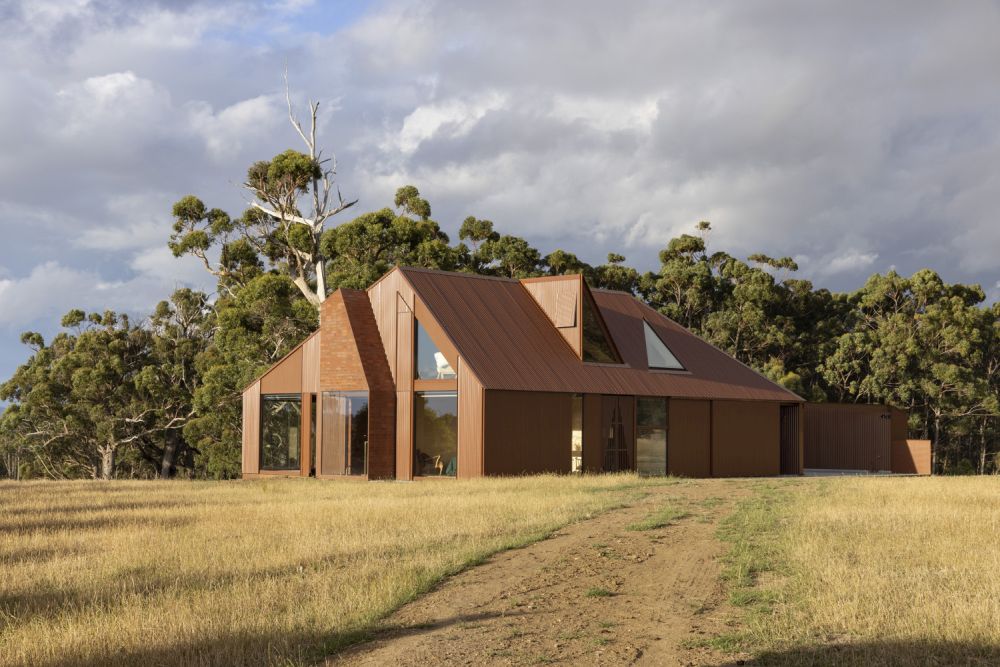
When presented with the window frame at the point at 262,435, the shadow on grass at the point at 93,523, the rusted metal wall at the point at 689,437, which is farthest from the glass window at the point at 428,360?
the shadow on grass at the point at 93,523

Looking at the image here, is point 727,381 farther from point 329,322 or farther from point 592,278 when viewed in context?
point 592,278

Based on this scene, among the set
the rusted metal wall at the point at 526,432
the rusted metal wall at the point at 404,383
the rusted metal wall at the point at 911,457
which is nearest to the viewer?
the rusted metal wall at the point at 526,432

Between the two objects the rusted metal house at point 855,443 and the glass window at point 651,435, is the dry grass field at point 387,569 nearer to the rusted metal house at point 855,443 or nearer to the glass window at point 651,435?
the glass window at point 651,435

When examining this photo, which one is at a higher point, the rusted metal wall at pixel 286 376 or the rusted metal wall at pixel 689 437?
the rusted metal wall at pixel 286 376

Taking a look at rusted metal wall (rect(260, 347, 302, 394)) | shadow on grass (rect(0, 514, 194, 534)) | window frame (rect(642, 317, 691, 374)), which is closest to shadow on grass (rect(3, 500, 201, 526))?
shadow on grass (rect(0, 514, 194, 534))

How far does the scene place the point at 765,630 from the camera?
10.2 m

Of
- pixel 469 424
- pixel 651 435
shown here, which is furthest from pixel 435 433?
pixel 651 435

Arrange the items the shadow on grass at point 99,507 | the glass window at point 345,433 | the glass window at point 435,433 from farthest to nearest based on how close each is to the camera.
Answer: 1. the glass window at point 345,433
2. the glass window at point 435,433
3. the shadow on grass at point 99,507

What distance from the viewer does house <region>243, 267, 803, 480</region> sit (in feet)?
107

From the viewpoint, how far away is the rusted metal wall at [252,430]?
120 ft

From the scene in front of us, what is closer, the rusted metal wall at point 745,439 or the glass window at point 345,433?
the glass window at point 345,433

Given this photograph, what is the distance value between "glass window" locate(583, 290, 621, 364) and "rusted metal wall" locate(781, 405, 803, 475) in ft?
32.3

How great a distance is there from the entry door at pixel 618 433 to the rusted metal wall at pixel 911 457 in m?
17.0

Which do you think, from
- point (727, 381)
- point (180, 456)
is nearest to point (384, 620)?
point (727, 381)
